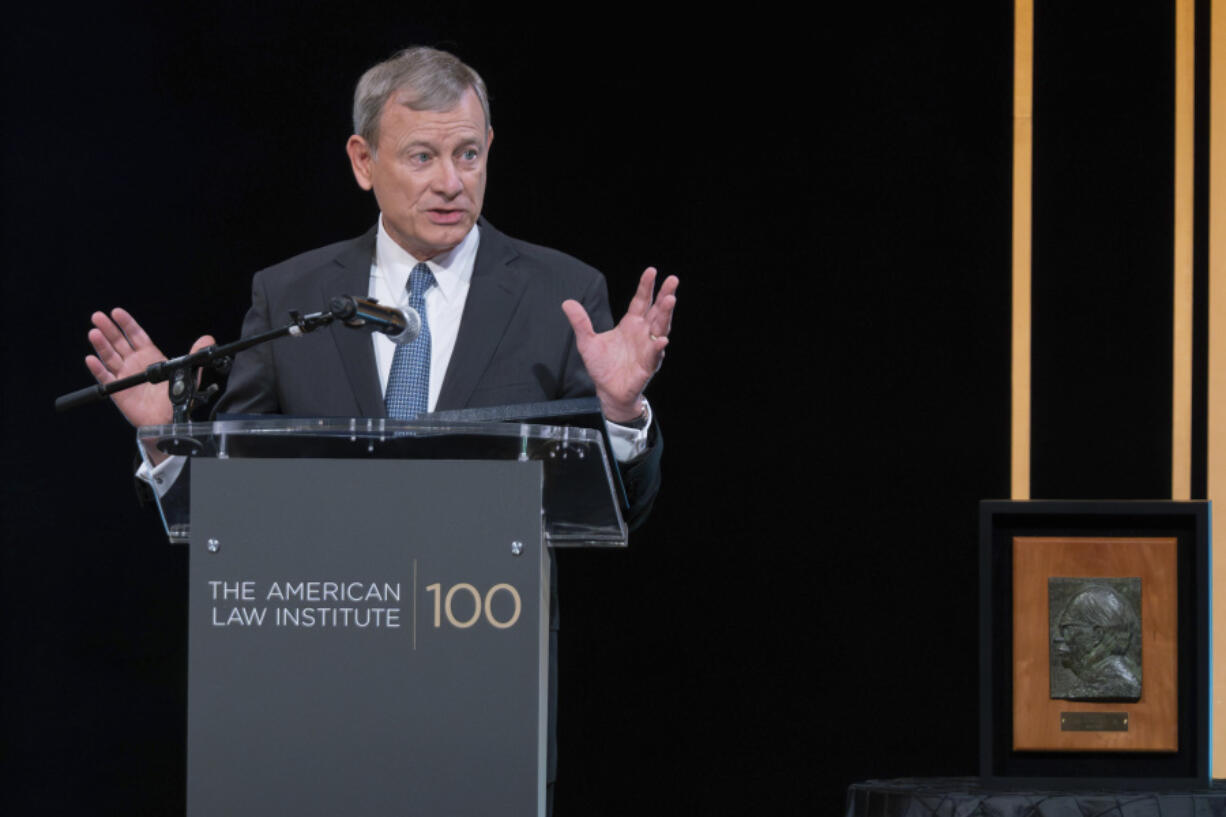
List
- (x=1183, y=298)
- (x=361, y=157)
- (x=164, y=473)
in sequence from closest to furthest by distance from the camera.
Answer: (x=164, y=473)
(x=361, y=157)
(x=1183, y=298)

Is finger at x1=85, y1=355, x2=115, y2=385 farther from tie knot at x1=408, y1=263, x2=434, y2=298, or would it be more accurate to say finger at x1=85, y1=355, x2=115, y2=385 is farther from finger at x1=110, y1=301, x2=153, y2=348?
tie knot at x1=408, y1=263, x2=434, y2=298

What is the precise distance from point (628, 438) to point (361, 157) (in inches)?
32.6

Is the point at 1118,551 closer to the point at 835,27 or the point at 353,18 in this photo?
the point at 835,27

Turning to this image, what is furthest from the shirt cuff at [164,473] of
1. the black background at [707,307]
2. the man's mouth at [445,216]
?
the black background at [707,307]

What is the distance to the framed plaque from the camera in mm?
2332

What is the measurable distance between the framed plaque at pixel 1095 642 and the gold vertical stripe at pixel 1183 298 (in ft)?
3.77

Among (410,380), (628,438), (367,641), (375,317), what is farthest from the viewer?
(410,380)

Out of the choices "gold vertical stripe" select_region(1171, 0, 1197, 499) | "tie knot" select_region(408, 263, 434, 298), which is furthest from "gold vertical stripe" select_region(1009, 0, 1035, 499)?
"tie knot" select_region(408, 263, 434, 298)

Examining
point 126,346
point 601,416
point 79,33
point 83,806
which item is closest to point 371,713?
point 601,416

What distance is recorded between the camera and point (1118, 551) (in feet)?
7.89

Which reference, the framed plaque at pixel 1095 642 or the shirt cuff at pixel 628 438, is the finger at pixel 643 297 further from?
the framed plaque at pixel 1095 642

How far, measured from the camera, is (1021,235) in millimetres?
3512

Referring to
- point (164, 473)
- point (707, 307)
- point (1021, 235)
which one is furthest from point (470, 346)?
point (1021, 235)

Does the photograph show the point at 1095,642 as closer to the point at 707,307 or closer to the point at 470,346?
the point at 470,346
